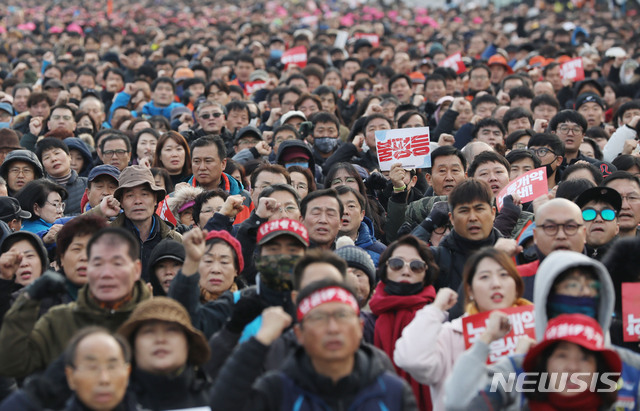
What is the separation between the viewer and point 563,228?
525 cm

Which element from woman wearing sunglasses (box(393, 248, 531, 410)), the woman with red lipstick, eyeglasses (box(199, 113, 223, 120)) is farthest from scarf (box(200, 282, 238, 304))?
eyeglasses (box(199, 113, 223, 120))

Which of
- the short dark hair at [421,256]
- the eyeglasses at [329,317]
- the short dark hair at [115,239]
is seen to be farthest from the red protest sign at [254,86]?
the eyeglasses at [329,317]

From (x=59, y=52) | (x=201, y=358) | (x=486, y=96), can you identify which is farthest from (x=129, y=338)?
(x=59, y=52)

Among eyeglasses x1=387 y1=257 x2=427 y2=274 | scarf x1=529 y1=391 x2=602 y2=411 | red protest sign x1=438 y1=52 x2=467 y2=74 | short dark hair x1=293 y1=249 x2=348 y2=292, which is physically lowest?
scarf x1=529 y1=391 x2=602 y2=411

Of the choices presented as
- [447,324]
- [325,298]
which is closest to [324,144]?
[447,324]

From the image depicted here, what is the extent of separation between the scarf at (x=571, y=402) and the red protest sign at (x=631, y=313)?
747mm

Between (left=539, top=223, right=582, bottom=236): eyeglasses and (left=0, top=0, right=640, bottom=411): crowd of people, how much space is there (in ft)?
0.04

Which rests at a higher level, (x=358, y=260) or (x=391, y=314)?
(x=358, y=260)

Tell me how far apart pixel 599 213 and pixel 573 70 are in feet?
26.3

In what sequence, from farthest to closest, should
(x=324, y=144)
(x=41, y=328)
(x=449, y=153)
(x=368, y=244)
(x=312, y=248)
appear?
(x=324, y=144) < (x=449, y=153) < (x=368, y=244) < (x=312, y=248) < (x=41, y=328)

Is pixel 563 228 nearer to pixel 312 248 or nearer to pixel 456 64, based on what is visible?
pixel 312 248

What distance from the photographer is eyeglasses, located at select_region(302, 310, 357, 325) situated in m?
3.95

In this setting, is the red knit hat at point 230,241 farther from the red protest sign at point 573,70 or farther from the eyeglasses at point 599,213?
the red protest sign at point 573,70

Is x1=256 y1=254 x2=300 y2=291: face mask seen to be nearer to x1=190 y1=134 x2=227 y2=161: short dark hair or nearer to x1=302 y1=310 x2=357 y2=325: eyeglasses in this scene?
x1=302 y1=310 x2=357 y2=325: eyeglasses
